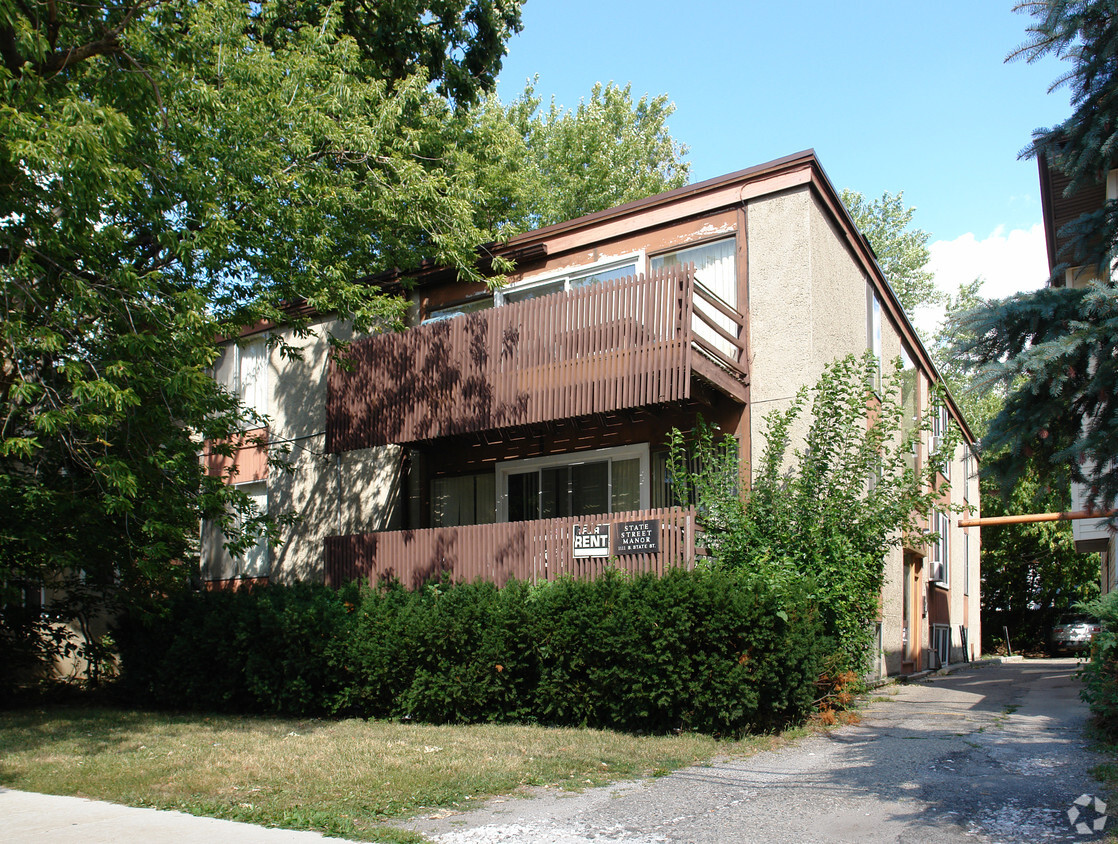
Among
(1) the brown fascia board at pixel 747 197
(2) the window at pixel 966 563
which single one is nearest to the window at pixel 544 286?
(1) the brown fascia board at pixel 747 197

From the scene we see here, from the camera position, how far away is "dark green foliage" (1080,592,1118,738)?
888 cm

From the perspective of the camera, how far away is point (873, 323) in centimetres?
1612

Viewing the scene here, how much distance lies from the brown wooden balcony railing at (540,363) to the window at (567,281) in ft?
3.61

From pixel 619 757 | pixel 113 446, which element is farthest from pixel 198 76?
pixel 619 757

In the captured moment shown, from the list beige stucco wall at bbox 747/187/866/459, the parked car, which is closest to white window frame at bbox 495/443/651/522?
beige stucco wall at bbox 747/187/866/459

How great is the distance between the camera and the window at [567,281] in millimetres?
14508

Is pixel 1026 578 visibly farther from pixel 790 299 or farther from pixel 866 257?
pixel 790 299

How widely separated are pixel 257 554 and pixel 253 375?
364 cm

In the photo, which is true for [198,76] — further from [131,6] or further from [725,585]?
[725,585]

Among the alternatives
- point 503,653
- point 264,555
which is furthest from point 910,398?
point 264,555

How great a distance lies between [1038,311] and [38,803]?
10698mm

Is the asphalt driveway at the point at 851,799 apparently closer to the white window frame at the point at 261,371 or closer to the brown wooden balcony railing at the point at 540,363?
the brown wooden balcony railing at the point at 540,363

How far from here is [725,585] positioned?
9.83 m

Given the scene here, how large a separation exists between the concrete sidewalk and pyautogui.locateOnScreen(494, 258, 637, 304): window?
29.6 feet
